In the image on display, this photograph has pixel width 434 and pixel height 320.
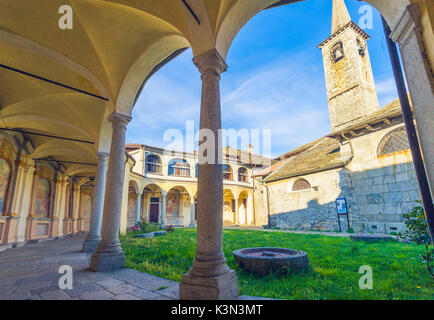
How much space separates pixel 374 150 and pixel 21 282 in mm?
14305

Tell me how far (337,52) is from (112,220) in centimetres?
2241

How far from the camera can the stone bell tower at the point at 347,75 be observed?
17688 mm

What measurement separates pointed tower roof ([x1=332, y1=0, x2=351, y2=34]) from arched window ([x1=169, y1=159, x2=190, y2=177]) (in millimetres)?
19517

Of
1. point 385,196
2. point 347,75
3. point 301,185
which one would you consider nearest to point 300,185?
point 301,185

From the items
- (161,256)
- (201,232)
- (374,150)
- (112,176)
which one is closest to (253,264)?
(201,232)

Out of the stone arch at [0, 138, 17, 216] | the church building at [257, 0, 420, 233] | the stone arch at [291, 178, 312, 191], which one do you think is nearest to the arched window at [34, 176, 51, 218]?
the stone arch at [0, 138, 17, 216]

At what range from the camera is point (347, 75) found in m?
18.5

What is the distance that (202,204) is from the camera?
307 centimetres

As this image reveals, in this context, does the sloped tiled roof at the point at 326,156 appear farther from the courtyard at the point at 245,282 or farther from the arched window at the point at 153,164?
the arched window at the point at 153,164

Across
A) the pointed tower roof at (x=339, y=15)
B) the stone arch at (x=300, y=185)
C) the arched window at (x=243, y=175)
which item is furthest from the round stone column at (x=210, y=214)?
the arched window at (x=243, y=175)

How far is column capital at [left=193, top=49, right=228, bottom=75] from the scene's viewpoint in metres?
3.54

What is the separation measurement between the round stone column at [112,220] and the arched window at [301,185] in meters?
13.3

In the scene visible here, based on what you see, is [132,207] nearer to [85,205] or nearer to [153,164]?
[85,205]

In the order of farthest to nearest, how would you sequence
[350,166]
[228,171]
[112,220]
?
[228,171], [350,166], [112,220]
